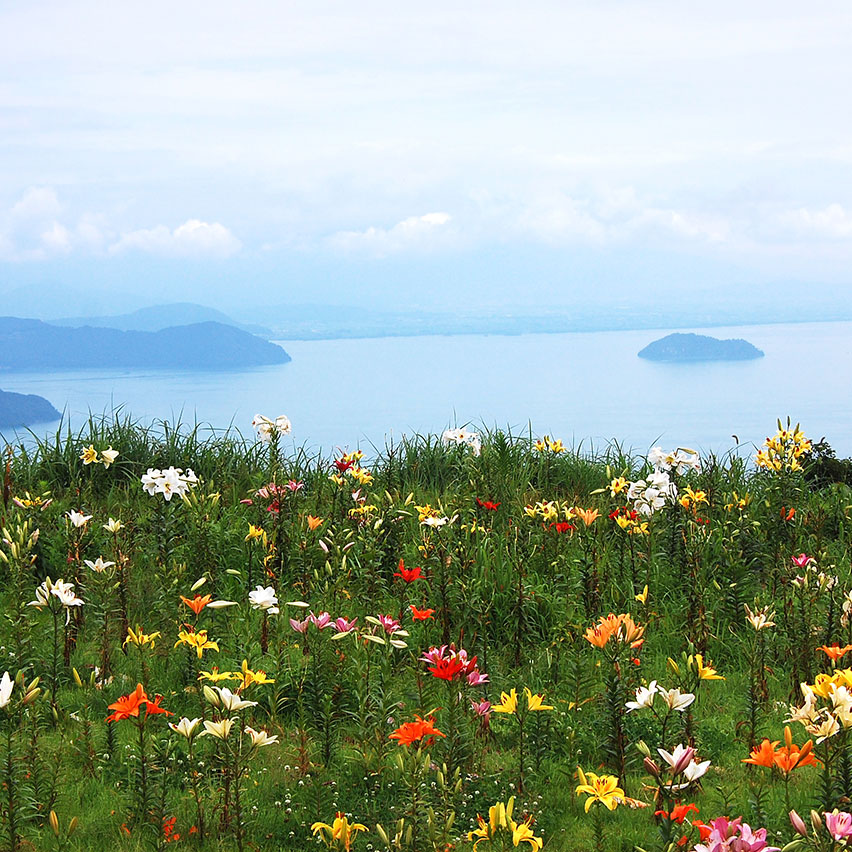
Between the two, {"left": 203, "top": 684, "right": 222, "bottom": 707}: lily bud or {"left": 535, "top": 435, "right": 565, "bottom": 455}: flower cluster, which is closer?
{"left": 203, "top": 684, "right": 222, "bottom": 707}: lily bud

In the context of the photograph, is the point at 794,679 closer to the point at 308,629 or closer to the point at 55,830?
the point at 308,629

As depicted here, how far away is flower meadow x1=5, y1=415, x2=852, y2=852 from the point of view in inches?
136

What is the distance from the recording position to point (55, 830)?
3.36 m

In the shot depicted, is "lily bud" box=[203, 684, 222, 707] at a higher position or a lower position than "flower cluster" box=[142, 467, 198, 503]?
lower

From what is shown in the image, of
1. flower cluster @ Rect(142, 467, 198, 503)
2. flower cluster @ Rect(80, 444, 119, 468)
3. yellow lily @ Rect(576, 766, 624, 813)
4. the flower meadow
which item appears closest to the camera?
yellow lily @ Rect(576, 766, 624, 813)

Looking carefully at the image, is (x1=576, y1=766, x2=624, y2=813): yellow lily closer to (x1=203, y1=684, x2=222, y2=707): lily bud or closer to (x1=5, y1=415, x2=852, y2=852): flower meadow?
(x1=5, y1=415, x2=852, y2=852): flower meadow

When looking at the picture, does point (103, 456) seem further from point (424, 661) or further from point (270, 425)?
point (424, 661)

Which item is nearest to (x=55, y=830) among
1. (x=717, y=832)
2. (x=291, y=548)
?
(x=717, y=832)

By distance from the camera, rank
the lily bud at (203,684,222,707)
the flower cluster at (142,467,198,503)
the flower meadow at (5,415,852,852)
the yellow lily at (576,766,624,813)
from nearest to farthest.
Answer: the yellow lily at (576,766,624,813) → the lily bud at (203,684,222,707) → the flower meadow at (5,415,852,852) → the flower cluster at (142,467,198,503)

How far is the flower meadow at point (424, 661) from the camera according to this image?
136 inches

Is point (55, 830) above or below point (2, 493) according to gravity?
below

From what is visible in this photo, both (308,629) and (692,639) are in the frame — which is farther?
(692,639)

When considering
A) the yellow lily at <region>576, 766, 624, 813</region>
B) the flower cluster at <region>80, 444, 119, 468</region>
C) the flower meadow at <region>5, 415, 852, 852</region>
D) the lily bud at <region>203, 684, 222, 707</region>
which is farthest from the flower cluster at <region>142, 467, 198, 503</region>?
the yellow lily at <region>576, 766, 624, 813</region>

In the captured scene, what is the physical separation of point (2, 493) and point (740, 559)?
520cm
